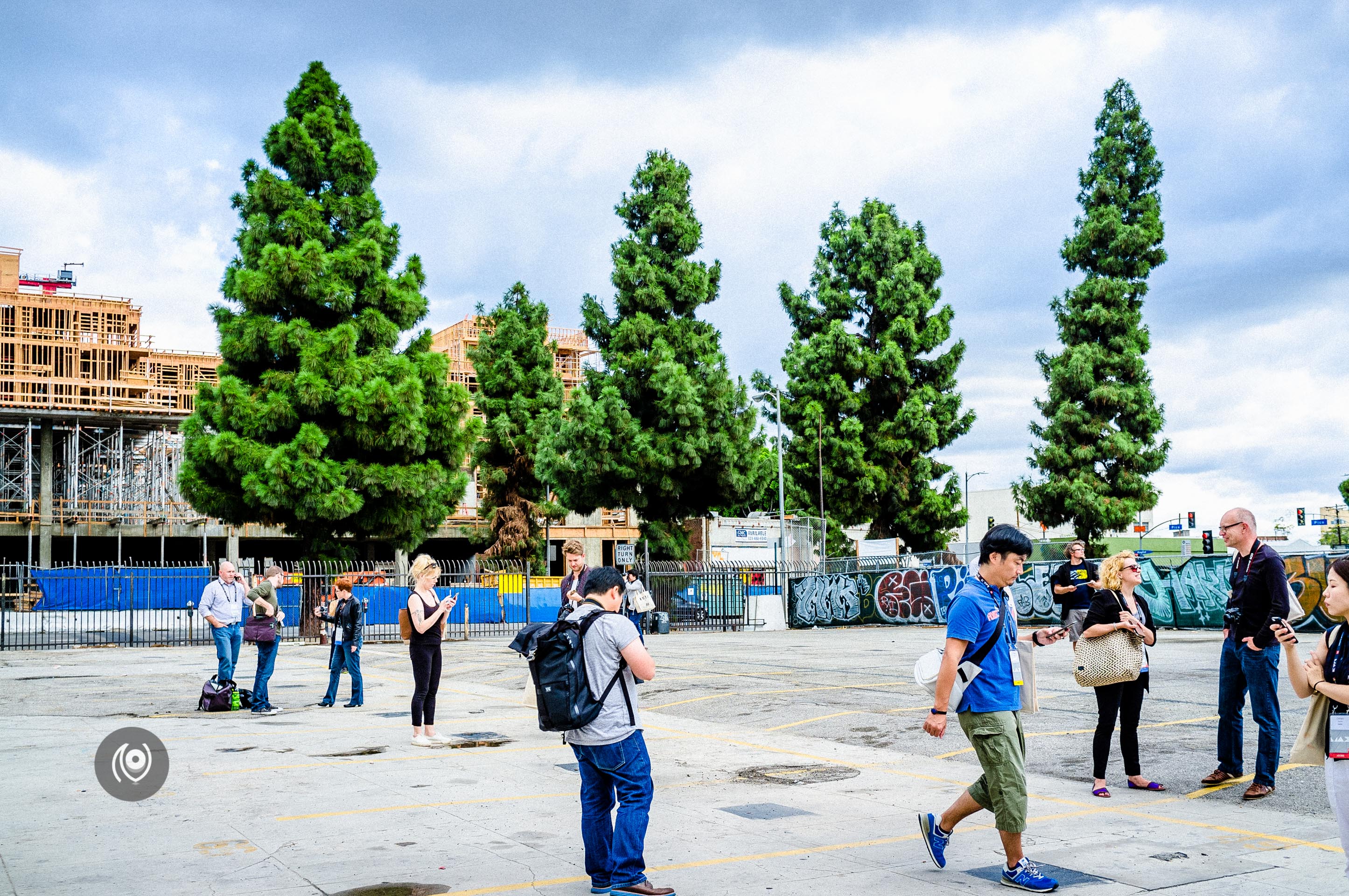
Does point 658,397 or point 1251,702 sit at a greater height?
point 658,397

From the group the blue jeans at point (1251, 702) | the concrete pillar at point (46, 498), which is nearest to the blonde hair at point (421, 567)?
the blue jeans at point (1251, 702)

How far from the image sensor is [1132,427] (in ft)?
141

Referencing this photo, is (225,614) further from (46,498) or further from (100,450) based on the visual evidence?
(100,450)

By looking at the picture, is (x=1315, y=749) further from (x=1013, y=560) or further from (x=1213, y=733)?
(x=1213, y=733)

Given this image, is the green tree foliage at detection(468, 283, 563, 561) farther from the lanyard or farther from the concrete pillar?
the lanyard

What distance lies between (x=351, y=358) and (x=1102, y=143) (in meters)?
31.0

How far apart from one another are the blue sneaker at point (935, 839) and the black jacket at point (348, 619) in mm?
8928

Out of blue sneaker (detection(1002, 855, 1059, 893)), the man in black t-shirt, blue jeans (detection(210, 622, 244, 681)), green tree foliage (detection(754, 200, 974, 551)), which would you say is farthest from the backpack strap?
green tree foliage (detection(754, 200, 974, 551))

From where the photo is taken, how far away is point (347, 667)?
45.3 feet

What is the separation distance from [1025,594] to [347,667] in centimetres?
2311

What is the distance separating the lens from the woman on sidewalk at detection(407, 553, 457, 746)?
10.4 meters

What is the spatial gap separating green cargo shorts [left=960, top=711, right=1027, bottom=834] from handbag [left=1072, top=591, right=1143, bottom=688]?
2.32m

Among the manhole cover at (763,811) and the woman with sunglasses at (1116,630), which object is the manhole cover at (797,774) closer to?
the manhole cover at (763,811)

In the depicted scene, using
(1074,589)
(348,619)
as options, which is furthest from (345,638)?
(1074,589)
